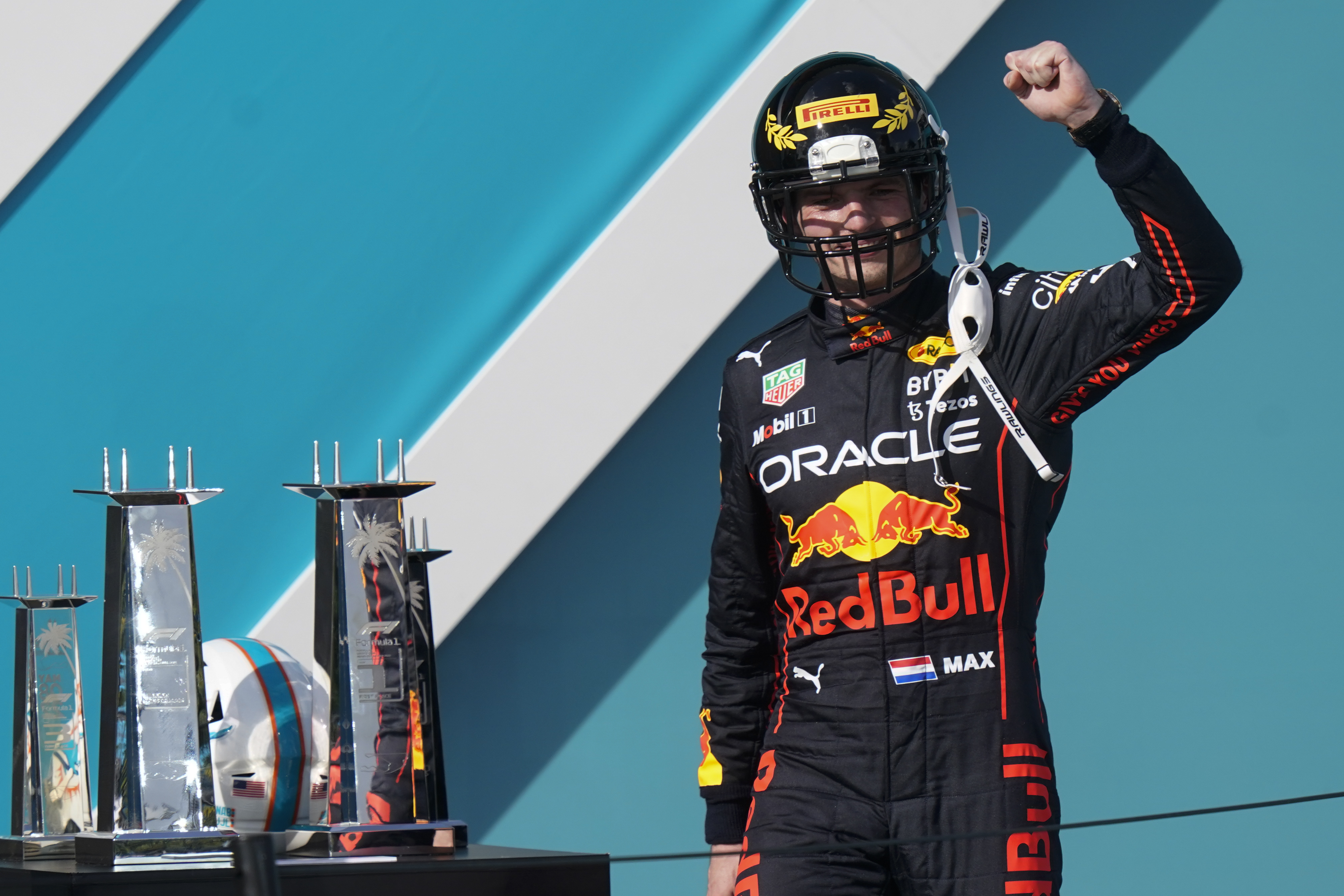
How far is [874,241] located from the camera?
1.41 metres

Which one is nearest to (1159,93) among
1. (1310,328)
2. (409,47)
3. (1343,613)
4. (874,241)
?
(1310,328)

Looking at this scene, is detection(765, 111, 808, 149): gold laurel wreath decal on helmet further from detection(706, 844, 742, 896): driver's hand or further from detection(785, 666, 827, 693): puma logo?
detection(706, 844, 742, 896): driver's hand

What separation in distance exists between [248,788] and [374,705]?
17 centimetres

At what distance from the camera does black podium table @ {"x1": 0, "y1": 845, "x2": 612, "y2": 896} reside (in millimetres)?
1250

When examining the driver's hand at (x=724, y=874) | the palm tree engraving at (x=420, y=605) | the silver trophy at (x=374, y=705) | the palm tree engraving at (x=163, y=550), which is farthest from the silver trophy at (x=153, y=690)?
the driver's hand at (x=724, y=874)

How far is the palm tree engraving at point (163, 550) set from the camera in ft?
4.63

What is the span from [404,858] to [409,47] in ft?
4.24

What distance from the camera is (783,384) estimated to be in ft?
4.80

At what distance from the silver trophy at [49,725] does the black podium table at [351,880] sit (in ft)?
0.84

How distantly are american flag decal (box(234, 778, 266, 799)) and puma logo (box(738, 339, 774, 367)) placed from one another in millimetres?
691

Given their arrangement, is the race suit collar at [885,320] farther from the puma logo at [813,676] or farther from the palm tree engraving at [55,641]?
the palm tree engraving at [55,641]

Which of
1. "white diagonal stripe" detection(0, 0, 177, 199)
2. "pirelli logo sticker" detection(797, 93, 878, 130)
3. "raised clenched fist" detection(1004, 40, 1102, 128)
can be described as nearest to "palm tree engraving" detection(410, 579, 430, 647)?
"pirelli logo sticker" detection(797, 93, 878, 130)

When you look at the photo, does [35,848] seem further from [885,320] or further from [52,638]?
[885,320]

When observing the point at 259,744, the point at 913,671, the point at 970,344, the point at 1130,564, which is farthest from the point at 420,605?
the point at 1130,564
